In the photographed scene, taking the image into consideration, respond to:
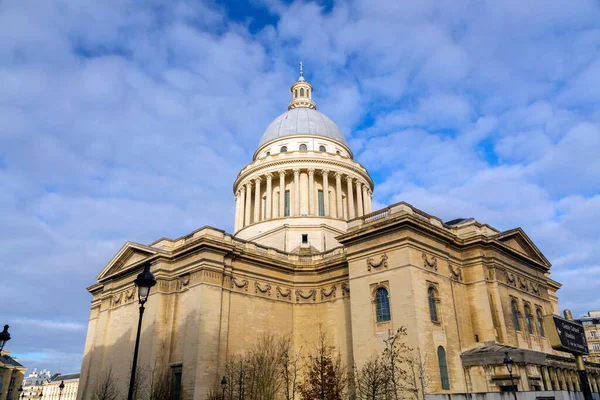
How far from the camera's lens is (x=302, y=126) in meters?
53.8

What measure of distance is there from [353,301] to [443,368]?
6967mm

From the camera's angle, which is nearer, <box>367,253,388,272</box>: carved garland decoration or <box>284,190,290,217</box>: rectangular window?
<box>367,253,388,272</box>: carved garland decoration

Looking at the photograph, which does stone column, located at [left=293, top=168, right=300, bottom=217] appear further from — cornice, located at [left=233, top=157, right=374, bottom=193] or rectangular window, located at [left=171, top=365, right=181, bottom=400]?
rectangular window, located at [left=171, top=365, right=181, bottom=400]

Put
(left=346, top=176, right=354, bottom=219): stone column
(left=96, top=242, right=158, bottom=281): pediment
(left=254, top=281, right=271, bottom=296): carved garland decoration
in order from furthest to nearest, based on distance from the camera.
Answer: (left=346, top=176, right=354, bottom=219): stone column → (left=96, top=242, right=158, bottom=281): pediment → (left=254, top=281, right=271, bottom=296): carved garland decoration

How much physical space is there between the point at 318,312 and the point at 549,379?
16.4 metres

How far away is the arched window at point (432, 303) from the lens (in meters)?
29.8

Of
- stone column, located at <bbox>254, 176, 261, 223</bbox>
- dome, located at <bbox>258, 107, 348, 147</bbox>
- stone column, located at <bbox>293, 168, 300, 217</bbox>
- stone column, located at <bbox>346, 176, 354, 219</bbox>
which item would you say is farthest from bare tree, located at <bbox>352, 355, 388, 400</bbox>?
dome, located at <bbox>258, 107, 348, 147</bbox>

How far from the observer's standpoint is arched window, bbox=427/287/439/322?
1174 inches

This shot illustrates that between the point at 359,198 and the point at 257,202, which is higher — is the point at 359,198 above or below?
above

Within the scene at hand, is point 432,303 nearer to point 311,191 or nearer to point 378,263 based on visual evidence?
point 378,263

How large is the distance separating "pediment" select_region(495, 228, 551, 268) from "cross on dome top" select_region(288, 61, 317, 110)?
104 feet

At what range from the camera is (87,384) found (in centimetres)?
3903

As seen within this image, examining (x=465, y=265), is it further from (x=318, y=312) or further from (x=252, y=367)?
(x=252, y=367)

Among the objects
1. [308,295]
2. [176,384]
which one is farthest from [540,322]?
[176,384]
